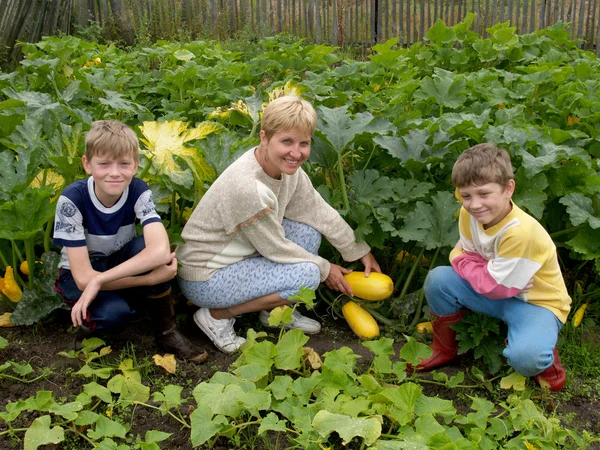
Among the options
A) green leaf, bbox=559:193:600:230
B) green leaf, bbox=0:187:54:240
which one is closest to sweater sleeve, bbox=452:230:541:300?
green leaf, bbox=559:193:600:230

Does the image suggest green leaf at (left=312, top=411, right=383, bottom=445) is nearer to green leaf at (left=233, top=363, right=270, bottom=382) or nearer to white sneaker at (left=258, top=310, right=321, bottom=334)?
green leaf at (left=233, top=363, right=270, bottom=382)

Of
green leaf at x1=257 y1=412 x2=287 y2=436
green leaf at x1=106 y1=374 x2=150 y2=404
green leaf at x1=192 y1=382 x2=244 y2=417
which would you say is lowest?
green leaf at x1=106 y1=374 x2=150 y2=404

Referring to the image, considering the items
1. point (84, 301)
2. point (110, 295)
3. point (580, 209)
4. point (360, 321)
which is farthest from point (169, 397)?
point (580, 209)

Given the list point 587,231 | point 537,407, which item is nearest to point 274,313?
point 537,407

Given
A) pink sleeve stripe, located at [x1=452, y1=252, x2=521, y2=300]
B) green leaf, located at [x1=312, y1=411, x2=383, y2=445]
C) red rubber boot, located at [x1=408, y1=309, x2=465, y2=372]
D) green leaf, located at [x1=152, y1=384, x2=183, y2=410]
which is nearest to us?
green leaf, located at [x1=312, y1=411, x2=383, y2=445]

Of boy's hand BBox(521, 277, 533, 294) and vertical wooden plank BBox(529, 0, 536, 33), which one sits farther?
vertical wooden plank BBox(529, 0, 536, 33)

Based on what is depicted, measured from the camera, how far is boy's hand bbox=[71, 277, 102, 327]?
288cm

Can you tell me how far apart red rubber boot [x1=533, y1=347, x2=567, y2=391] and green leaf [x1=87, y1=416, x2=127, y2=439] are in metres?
1.78

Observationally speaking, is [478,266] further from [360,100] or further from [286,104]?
[360,100]

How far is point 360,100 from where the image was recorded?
4426 millimetres

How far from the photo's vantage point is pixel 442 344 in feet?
10.7

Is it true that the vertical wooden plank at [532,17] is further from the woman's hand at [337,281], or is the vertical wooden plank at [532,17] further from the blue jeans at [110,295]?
the blue jeans at [110,295]

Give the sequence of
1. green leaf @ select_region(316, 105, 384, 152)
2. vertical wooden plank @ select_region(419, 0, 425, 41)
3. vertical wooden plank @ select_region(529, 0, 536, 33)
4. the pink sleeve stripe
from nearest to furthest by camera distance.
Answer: the pink sleeve stripe → green leaf @ select_region(316, 105, 384, 152) → vertical wooden plank @ select_region(529, 0, 536, 33) → vertical wooden plank @ select_region(419, 0, 425, 41)

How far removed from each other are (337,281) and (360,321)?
233mm
